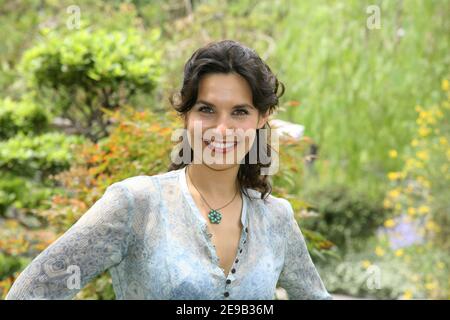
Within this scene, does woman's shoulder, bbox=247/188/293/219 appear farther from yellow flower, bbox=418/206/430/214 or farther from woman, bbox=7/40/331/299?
yellow flower, bbox=418/206/430/214

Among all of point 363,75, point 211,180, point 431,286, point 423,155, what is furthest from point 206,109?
point 363,75

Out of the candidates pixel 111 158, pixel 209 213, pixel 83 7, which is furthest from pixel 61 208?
pixel 83 7

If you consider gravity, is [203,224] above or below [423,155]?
above

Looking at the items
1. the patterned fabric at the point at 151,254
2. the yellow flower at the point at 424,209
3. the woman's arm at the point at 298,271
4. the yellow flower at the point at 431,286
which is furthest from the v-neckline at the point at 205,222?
the yellow flower at the point at 424,209

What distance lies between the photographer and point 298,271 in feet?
5.58

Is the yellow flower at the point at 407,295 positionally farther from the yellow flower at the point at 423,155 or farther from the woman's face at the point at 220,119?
the woman's face at the point at 220,119

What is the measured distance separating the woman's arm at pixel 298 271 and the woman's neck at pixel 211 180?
6.6 inches

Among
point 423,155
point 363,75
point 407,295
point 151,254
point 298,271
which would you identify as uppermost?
point 151,254

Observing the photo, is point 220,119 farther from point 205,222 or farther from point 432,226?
point 432,226

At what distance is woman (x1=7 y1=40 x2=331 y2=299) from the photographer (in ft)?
4.70

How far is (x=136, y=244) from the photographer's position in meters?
1.49

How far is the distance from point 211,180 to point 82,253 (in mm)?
345

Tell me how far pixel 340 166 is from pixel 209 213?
593 cm

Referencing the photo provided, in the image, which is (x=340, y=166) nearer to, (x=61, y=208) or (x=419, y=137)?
(x=419, y=137)
